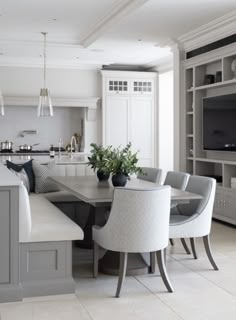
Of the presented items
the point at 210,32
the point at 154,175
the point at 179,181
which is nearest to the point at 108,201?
the point at 179,181

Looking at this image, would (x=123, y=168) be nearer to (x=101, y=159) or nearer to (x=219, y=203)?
(x=101, y=159)

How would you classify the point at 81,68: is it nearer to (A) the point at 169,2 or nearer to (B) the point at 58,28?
(B) the point at 58,28

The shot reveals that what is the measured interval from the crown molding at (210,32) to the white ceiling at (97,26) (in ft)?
0.37

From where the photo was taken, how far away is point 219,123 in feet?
23.9

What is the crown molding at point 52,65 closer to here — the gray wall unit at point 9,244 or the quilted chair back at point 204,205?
the quilted chair back at point 204,205

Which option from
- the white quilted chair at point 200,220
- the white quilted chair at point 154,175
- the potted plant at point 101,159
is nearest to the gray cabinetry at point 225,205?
the white quilted chair at point 154,175

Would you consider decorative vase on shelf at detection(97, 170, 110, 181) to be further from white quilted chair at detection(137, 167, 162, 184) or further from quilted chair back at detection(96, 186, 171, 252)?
quilted chair back at detection(96, 186, 171, 252)

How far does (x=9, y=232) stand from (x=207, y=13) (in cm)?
401

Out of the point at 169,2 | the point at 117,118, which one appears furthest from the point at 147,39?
the point at 117,118

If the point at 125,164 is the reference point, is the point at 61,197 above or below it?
below

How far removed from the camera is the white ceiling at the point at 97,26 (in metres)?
6.15

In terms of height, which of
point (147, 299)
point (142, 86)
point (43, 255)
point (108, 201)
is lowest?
point (147, 299)

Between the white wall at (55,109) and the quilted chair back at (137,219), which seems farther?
the white wall at (55,109)

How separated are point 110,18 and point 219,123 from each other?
2131 millimetres
